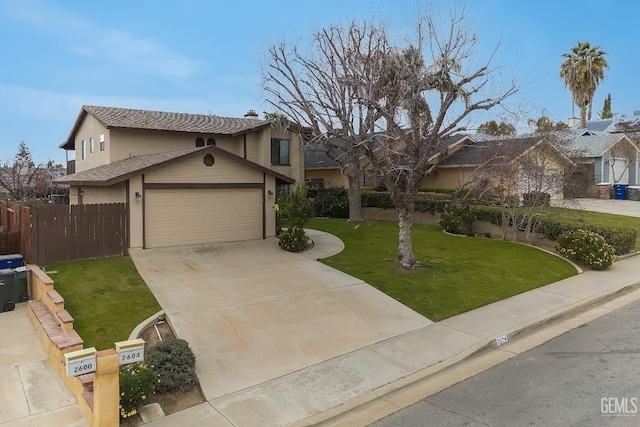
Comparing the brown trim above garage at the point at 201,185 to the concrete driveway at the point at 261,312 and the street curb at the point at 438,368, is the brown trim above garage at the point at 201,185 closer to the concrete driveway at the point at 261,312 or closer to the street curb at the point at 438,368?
the concrete driveway at the point at 261,312

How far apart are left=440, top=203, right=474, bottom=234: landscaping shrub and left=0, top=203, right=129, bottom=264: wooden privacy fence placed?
13215 millimetres

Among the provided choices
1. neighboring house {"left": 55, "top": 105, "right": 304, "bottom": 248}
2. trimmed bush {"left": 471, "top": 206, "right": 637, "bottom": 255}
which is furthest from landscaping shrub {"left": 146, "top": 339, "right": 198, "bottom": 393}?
trimmed bush {"left": 471, "top": 206, "right": 637, "bottom": 255}

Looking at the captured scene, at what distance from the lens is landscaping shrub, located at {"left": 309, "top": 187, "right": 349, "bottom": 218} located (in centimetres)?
2538

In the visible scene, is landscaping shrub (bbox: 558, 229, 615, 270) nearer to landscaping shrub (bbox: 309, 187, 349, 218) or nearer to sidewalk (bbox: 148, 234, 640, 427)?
sidewalk (bbox: 148, 234, 640, 427)

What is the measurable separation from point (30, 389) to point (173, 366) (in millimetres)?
2015

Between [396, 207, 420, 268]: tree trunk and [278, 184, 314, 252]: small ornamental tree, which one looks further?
[278, 184, 314, 252]: small ornamental tree

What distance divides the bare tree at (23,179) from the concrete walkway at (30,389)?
2796 cm

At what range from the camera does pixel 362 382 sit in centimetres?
644

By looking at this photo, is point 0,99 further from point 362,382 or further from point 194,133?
point 362,382

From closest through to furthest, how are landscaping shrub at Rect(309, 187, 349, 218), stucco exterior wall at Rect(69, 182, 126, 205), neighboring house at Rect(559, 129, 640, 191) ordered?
1. stucco exterior wall at Rect(69, 182, 126, 205)
2. landscaping shrub at Rect(309, 187, 349, 218)
3. neighboring house at Rect(559, 129, 640, 191)

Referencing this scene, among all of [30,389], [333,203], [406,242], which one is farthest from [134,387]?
[333,203]

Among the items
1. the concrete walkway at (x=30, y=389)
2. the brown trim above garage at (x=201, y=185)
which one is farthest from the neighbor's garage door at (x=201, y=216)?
the concrete walkway at (x=30, y=389)

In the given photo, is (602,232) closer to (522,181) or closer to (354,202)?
(522,181)

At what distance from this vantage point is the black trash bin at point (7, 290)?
933 cm
